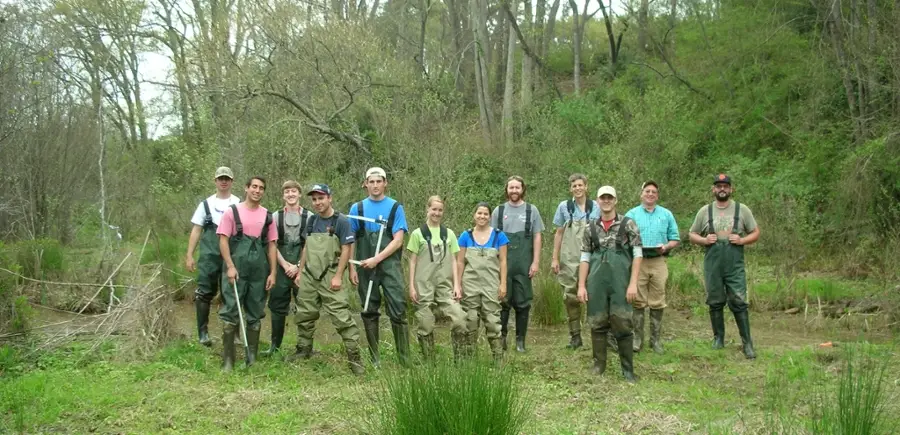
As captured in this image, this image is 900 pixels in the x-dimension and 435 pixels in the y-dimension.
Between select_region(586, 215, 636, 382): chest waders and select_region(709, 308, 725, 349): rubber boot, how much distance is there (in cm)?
189

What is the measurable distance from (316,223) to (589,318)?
101 inches

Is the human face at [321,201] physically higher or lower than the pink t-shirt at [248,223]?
higher

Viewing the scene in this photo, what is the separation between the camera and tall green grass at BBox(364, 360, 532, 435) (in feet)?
13.3

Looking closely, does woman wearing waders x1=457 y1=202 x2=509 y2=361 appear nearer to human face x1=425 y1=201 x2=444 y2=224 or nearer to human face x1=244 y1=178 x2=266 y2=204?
human face x1=425 y1=201 x2=444 y2=224

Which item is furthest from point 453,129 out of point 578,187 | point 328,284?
point 328,284

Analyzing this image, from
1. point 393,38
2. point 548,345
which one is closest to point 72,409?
point 548,345

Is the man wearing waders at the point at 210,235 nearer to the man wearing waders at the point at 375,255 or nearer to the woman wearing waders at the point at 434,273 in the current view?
the man wearing waders at the point at 375,255

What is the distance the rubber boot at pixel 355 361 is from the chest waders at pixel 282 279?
89 cm

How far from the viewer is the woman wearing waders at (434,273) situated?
7.30 m

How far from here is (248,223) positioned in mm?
7207

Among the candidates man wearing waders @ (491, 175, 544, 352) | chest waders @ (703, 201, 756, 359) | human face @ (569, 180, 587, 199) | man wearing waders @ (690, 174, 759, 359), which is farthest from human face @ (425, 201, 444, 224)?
chest waders @ (703, 201, 756, 359)

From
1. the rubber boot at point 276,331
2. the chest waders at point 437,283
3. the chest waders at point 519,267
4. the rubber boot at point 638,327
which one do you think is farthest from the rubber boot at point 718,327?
the rubber boot at point 276,331

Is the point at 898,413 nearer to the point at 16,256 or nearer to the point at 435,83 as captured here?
the point at 16,256

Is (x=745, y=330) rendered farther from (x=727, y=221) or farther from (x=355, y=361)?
(x=355, y=361)
